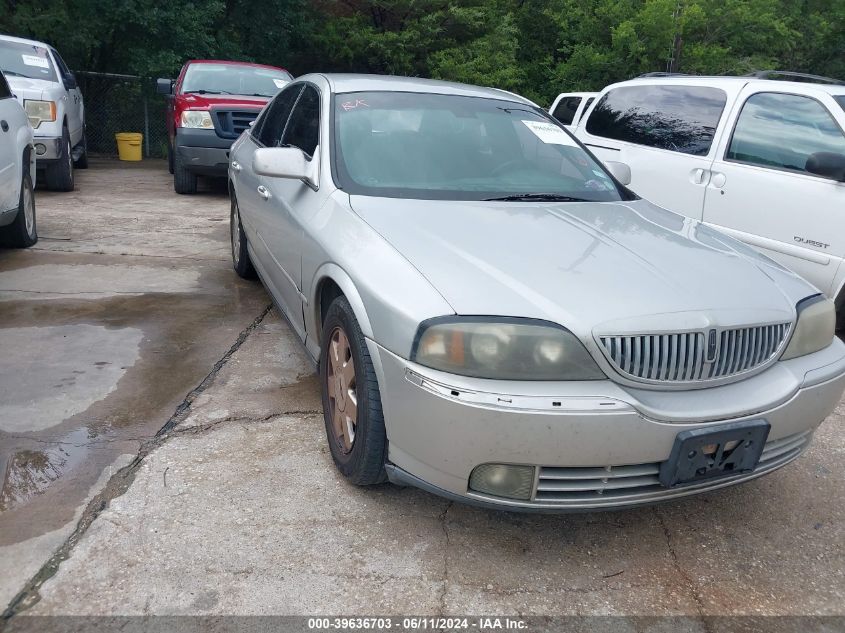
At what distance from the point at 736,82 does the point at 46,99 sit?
7239 mm

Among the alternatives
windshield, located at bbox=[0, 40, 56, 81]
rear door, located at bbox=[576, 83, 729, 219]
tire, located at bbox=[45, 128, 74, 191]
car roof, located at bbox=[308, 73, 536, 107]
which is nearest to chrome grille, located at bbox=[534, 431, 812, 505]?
car roof, located at bbox=[308, 73, 536, 107]

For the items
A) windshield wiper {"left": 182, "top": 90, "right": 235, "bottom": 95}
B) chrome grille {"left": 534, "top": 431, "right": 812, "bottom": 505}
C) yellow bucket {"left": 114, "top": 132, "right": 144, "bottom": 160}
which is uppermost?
chrome grille {"left": 534, "top": 431, "right": 812, "bottom": 505}

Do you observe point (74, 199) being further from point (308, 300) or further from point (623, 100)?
point (308, 300)

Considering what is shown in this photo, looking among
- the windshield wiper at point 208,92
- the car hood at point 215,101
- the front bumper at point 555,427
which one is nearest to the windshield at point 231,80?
the windshield wiper at point 208,92

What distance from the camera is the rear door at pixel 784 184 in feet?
15.5

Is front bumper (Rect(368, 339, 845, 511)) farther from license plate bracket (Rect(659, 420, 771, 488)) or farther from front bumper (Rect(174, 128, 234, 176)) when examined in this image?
front bumper (Rect(174, 128, 234, 176))

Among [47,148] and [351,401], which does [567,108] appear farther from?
[351,401]

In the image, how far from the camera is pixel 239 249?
5.52 metres

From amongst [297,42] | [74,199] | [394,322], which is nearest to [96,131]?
[297,42]

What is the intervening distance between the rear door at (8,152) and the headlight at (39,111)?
2700mm

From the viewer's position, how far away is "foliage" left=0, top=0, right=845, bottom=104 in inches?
539

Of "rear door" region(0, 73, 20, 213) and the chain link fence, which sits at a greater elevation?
"rear door" region(0, 73, 20, 213)

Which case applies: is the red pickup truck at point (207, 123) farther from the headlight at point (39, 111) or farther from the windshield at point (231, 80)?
→ the headlight at point (39, 111)

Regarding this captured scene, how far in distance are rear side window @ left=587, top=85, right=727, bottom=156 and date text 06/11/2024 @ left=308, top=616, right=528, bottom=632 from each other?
431 centimetres
